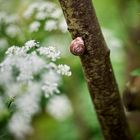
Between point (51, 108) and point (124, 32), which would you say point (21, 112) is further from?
point (124, 32)

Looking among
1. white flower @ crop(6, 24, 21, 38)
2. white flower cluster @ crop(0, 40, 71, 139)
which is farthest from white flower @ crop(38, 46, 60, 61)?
white flower @ crop(6, 24, 21, 38)

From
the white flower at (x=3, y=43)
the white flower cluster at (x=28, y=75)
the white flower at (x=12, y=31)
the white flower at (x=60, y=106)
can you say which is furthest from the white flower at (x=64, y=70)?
the white flower at (x=60, y=106)

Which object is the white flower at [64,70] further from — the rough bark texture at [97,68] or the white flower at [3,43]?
the white flower at [3,43]

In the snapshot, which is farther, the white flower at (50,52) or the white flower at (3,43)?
the white flower at (3,43)

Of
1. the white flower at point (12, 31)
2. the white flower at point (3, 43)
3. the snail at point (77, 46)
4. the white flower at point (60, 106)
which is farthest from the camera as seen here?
the white flower at point (60, 106)

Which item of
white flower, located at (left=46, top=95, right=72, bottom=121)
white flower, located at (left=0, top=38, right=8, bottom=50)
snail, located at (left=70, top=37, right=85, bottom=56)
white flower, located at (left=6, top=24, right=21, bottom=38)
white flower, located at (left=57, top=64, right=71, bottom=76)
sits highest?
white flower, located at (left=6, top=24, right=21, bottom=38)

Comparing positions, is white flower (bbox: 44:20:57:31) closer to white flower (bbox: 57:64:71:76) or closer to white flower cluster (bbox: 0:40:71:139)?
white flower cluster (bbox: 0:40:71:139)

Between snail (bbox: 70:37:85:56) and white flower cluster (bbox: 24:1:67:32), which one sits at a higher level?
white flower cluster (bbox: 24:1:67:32)

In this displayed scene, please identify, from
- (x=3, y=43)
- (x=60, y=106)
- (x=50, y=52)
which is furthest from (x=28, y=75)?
(x=60, y=106)
